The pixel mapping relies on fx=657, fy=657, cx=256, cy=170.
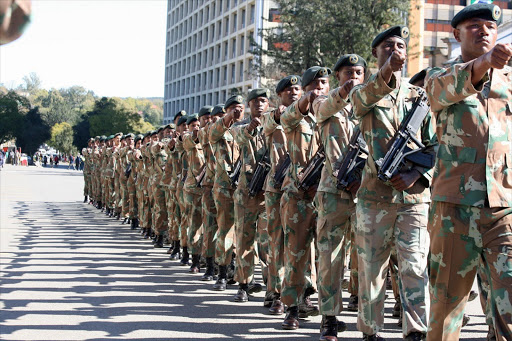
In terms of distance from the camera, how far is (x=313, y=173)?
611 cm

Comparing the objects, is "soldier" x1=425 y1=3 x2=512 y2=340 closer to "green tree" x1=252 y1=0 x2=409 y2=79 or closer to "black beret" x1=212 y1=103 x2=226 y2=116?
"black beret" x1=212 y1=103 x2=226 y2=116

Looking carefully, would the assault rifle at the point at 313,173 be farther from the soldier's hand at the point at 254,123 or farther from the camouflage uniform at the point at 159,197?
the camouflage uniform at the point at 159,197

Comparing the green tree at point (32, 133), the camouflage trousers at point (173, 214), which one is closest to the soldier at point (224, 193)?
the camouflage trousers at point (173, 214)

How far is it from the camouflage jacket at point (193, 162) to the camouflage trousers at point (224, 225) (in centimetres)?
124

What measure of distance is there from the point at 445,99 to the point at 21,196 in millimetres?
23371

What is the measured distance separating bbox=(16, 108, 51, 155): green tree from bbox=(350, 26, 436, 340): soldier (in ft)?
296

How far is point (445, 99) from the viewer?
3910 mm

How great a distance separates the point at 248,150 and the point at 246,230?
931 mm

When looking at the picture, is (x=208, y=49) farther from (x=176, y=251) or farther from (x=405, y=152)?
(x=405, y=152)

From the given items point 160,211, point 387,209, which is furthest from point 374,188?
point 160,211

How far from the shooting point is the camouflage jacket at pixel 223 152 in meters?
8.23

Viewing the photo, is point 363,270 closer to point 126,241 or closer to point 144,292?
point 144,292

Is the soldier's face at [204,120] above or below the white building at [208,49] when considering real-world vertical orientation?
below

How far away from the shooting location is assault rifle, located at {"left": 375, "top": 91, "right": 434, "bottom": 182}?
15.3ft
